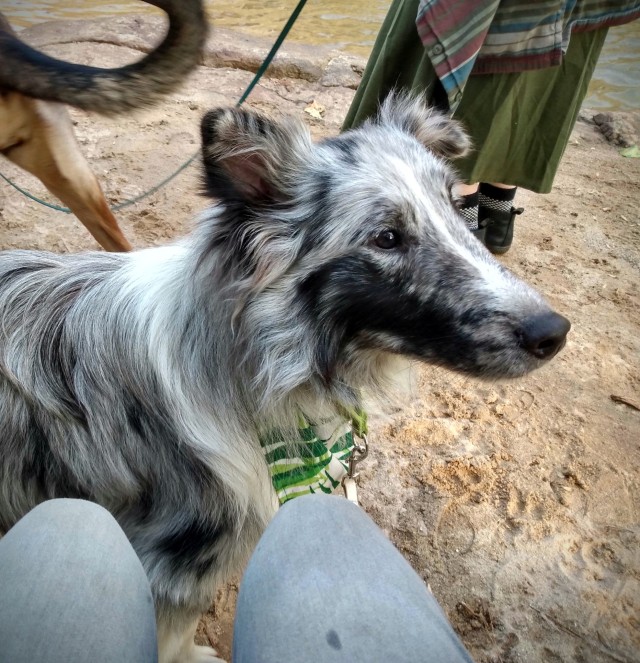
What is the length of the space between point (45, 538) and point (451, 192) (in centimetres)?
168

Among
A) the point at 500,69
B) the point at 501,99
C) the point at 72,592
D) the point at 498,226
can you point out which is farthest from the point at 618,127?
the point at 72,592

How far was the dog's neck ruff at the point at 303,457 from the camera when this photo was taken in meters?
1.88

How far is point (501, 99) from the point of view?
3.07 meters

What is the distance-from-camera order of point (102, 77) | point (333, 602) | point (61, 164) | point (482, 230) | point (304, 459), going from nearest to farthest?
point (333, 602) → point (304, 459) → point (102, 77) → point (61, 164) → point (482, 230)

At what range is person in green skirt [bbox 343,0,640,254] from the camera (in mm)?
2578

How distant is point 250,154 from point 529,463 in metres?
2.18

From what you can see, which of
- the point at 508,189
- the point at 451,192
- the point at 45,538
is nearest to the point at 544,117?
the point at 508,189

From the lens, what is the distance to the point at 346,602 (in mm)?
1041

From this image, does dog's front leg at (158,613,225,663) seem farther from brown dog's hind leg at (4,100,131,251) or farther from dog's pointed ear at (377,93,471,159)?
brown dog's hind leg at (4,100,131,251)

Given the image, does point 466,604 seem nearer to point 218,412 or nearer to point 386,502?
point 386,502

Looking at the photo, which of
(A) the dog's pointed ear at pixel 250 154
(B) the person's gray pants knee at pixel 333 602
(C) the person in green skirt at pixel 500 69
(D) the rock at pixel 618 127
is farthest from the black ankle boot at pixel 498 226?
(B) the person's gray pants knee at pixel 333 602

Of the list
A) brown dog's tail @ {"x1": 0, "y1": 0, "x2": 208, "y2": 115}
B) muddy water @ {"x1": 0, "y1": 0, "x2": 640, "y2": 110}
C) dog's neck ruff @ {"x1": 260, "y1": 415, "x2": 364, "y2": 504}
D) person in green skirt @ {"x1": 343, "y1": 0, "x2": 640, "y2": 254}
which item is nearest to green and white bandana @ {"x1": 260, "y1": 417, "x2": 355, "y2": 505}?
dog's neck ruff @ {"x1": 260, "y1": 415, "x2": 364, "y2": 504}

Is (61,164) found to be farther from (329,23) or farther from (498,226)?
(329,23)

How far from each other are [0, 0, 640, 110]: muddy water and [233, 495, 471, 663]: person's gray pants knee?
8283 millimetres
